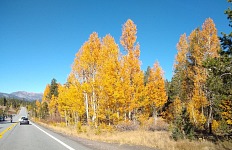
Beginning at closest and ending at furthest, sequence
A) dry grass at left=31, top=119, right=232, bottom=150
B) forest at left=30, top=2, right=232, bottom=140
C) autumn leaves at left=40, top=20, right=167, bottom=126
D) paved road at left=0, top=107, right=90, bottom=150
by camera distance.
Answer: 1. dry grass at left=31, top=119, right=232, bottom=150
2. paved road at left=0, top=107, right=90, bottom=150
3. forest at left=30, top=2, right=232, bottom=140
4. autumn leaves at left=40, top=20, right=167, bottom=126

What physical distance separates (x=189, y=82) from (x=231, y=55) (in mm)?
15490

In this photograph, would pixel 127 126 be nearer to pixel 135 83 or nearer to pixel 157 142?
pixel 135 83

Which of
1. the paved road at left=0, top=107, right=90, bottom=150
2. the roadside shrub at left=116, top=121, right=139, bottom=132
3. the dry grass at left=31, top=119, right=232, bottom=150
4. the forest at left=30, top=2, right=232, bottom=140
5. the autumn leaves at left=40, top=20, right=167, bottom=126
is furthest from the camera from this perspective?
the roadside shrub at left=116, top=121, right=139, bottom=132

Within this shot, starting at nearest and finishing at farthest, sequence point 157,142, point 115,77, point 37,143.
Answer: point 157,142 → point 37,143 → point 115,77

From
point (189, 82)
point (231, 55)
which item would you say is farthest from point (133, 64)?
point (189, 82)

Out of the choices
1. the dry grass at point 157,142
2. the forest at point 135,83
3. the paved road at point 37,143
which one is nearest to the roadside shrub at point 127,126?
the forest at point 135,83

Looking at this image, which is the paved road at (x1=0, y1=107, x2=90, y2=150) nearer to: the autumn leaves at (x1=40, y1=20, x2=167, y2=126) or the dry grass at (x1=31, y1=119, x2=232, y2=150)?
the dry grass at (x1=31, y1=119, x2=232, y2=150)

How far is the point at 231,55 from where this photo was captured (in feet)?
48.6

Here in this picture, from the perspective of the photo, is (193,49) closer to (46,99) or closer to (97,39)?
(97,39)

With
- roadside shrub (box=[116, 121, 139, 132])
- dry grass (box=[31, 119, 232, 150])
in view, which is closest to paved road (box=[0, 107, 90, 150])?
dry grass (box=[31, 119, 232, 150])

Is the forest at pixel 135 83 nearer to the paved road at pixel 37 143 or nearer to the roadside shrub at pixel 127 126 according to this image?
the roadside shrub at pixel 127 126

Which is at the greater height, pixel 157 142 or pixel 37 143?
pixel 157 142

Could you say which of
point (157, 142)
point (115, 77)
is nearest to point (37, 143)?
point (157, 142)

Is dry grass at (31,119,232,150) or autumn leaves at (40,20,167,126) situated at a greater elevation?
autumn leaves at (40,20,167,126)
